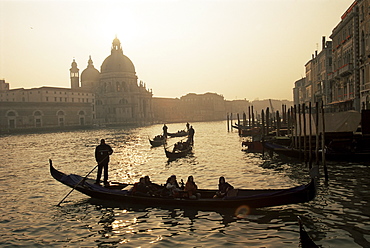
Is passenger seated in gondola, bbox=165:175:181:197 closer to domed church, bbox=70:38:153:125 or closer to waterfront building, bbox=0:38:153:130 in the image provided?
waterfront building, bbox=0:38:153:130

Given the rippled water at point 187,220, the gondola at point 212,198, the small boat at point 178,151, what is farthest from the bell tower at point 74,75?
the gondola at point 212,198

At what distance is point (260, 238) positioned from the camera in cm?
824

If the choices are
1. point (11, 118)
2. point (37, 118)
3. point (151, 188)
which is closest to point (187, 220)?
point (151, 188)

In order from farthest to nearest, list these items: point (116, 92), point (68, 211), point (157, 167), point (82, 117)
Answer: point (116, 92) → point (82, 117) → point (157, 167) → point (68, 211)

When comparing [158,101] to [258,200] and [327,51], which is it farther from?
[258,200]

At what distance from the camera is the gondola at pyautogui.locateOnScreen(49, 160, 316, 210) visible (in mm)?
9680

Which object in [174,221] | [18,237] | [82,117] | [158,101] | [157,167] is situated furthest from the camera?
[158,101]

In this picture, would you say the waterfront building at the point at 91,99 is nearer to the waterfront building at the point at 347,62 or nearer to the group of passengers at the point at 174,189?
the waterfront building at the point at 347,62

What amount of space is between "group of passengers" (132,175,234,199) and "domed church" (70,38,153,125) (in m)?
91.1

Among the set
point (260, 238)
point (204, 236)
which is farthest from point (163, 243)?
point (260, 238)

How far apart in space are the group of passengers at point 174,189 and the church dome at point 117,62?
102 meters

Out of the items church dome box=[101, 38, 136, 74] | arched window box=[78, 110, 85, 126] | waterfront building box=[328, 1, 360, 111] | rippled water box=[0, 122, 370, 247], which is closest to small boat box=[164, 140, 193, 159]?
rippled water box=[0, 122, 370, 247]

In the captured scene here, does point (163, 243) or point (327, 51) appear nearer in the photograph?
point (163, 243)

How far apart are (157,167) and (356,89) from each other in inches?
737
